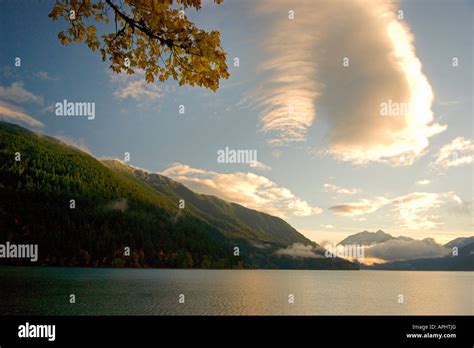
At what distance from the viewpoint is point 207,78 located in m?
8.74
